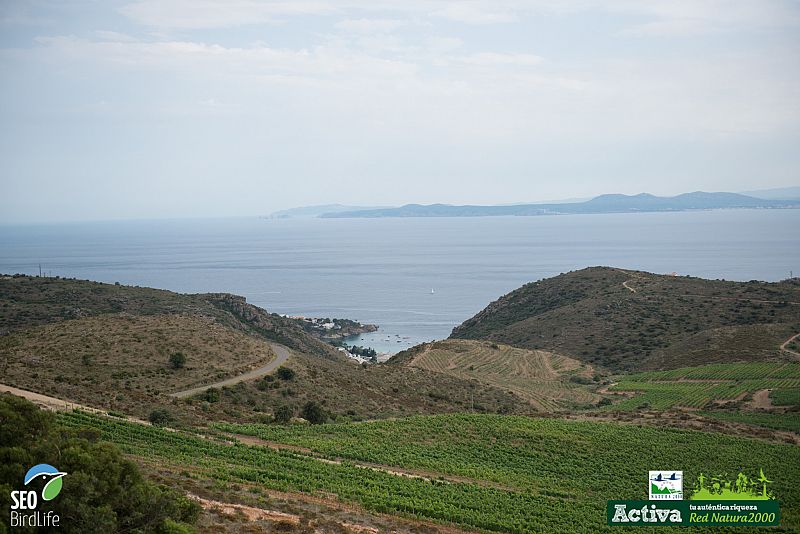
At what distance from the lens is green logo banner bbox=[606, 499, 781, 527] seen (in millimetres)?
16453

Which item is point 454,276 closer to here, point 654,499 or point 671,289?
point 671,289

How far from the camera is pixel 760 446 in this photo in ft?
88.8

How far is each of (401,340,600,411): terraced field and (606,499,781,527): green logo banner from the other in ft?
81.3

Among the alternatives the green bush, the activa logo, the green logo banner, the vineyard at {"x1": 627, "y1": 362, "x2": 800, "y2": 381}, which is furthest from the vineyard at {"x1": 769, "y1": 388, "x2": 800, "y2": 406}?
the green bush

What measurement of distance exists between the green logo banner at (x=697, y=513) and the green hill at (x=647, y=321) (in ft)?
121

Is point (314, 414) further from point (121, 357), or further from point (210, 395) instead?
point (121, 357)

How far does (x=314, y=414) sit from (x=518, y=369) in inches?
1123

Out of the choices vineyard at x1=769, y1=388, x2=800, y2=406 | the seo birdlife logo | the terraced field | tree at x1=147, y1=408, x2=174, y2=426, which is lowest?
the terraced field

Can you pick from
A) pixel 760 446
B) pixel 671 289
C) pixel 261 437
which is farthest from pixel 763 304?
pixel 261 437

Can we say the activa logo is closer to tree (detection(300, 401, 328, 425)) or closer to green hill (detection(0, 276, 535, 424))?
tree (detection(300, 401, 328, 425))

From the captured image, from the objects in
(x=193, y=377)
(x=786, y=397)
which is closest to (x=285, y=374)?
(x=193, y=377)

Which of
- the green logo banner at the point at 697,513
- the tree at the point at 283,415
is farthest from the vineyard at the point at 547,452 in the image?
the tree at the point at 283,415

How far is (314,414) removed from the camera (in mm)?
29250

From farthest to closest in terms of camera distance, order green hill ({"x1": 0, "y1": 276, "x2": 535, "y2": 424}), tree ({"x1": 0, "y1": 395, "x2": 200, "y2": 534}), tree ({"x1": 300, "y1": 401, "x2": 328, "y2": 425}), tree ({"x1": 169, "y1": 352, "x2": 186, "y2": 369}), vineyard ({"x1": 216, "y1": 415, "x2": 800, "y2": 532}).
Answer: tree ({"x1": 169, "y1": 352, "x2": 186, "y2": 369}) < tree ({"x1": 300, "y1": 401, "x2": 328, "y2": 425}) < green hill ({"x1": 0, "y1": 276, "x2": 535, "y2": 424}) < vineyard ({"x1": 216, "y1": 415, "x2": 800, "y2": 532}) < tree ({"x1": 0, "y1": 395, "x2": 200, "y2": 534})
